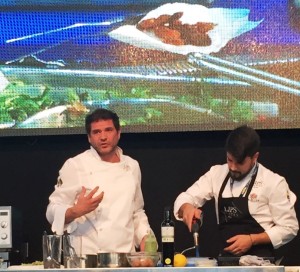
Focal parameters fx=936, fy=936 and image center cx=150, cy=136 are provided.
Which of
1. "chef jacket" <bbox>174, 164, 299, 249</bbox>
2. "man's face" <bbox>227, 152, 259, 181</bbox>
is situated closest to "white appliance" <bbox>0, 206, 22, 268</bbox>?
"chef jacket" <bbox>174, 164, 299, 249</bbox>

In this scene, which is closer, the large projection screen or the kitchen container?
the kitchen container

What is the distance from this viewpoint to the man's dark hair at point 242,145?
12.9 feet

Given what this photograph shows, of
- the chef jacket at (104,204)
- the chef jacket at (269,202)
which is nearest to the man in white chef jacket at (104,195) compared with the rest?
the chef jacket at (104,204)

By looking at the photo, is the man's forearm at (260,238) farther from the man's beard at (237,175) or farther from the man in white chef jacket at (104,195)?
the man in white chef jacket at (104,195)

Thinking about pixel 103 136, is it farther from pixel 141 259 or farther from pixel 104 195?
pixel 141 259

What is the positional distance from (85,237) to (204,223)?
110 cm

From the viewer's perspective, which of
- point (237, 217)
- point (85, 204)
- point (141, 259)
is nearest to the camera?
point (141, 259)

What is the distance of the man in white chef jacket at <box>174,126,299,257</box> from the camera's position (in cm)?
389

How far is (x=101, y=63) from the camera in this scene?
4.89m

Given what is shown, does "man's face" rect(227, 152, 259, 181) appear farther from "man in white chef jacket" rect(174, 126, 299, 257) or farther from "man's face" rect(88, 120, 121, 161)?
"man's face" rect(88, 120, 121, 161)

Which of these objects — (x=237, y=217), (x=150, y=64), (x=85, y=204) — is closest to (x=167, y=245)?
(x=85, y=204)

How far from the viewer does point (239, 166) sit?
398 centimetres

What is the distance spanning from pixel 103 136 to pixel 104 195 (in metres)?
0.26

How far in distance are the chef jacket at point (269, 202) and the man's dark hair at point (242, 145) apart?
6.0 inches
